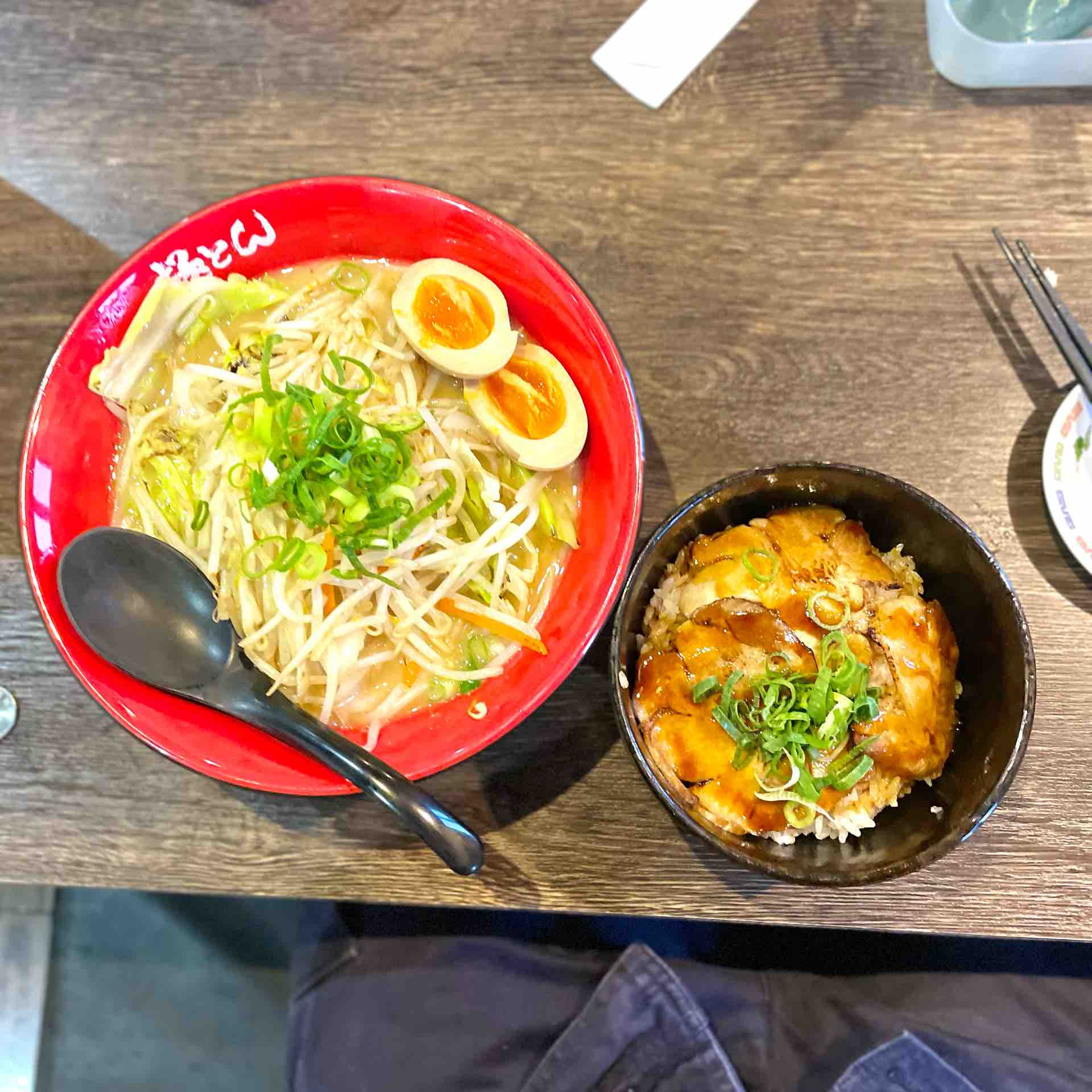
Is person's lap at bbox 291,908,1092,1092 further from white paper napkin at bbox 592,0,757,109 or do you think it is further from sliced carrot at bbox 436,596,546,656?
white paper napkin at bbox 592,0,757,109

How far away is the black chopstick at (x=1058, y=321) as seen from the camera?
4.25ft

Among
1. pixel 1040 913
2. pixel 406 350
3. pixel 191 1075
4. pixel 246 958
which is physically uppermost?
pixel 406 350

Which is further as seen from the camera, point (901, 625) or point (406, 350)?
point (406, 350)

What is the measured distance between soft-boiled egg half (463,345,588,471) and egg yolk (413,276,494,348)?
6cm

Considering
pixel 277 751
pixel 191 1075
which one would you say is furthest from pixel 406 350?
pixel 191 1075

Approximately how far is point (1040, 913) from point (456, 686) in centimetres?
94

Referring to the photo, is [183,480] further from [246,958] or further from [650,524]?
[246,958]

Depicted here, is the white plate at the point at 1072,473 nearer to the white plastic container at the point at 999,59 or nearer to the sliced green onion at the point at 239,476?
the white plastic container at the point at 999,59

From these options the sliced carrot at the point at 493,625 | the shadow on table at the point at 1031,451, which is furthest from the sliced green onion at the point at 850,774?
the shadow on table at the point at 1031,451

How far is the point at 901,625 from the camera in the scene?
1.15 meters

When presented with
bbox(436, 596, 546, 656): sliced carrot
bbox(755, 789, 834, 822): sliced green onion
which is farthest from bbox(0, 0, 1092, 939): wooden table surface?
bbox(755, 789, 834, 822): sliced green onion

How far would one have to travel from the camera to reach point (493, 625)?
1241 mm

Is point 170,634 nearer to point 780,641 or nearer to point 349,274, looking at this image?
point 349,274

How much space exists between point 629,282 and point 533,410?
0.36 m
